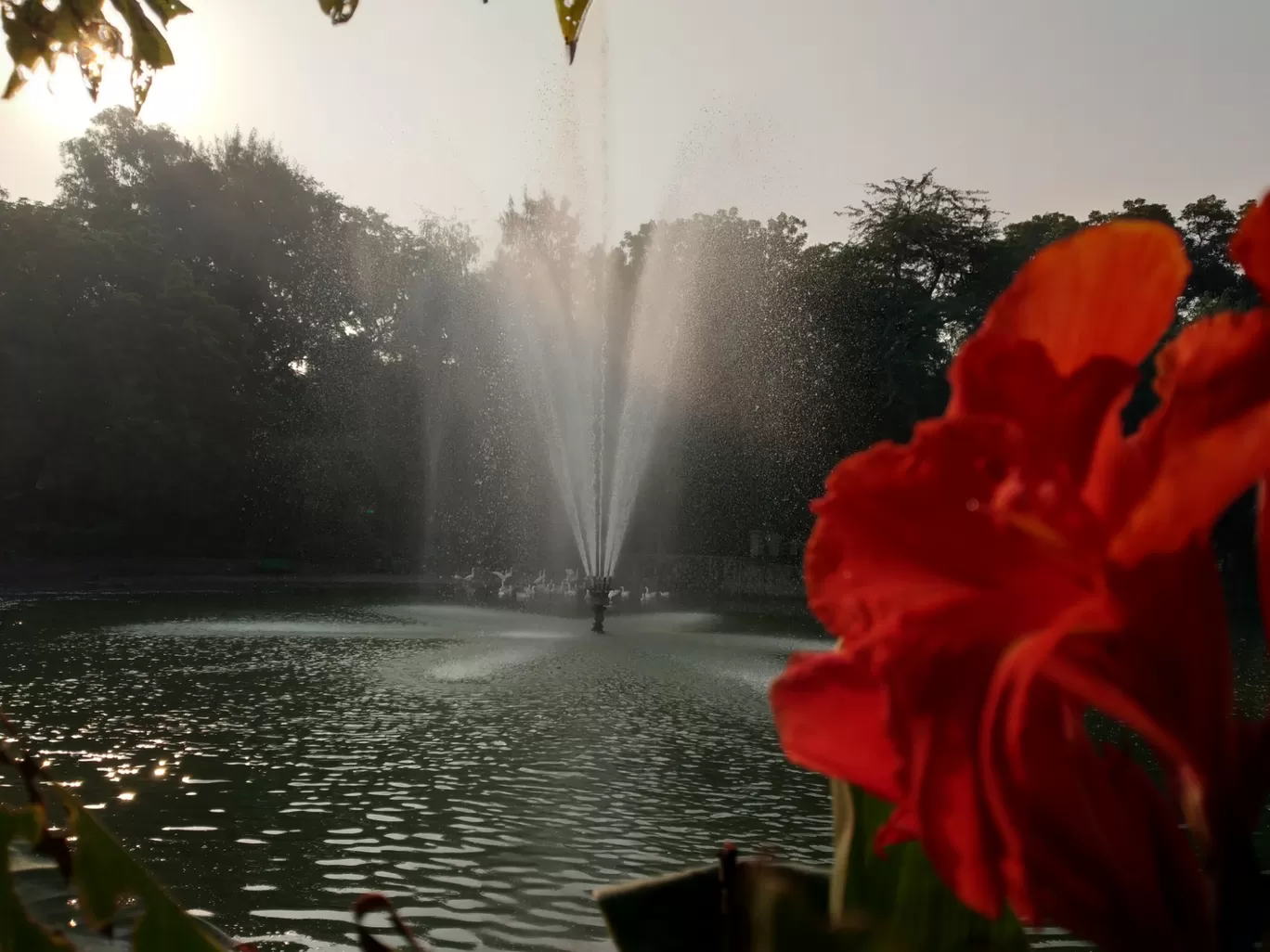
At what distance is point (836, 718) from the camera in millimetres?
249

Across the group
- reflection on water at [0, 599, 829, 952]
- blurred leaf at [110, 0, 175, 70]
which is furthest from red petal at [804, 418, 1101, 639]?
reflection on water at [0, 599, 829, 952]

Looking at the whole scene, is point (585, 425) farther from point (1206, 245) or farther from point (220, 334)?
point (1206, 245)

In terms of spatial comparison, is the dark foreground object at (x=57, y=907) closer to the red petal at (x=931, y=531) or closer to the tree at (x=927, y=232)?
the red petal at (x=931, y=531)

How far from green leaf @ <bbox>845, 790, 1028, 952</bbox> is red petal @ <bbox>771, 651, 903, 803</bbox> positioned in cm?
3

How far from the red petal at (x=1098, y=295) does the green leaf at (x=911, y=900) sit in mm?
117

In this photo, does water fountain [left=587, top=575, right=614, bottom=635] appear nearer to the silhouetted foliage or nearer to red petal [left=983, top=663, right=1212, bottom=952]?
the silhouetted foliage

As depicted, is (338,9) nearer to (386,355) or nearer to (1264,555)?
(1264,555)

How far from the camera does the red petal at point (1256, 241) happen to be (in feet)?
0.68

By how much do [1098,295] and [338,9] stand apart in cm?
78

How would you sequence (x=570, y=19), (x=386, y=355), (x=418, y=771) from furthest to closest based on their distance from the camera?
(x=386, y=355)
(x=418, y=771)
(x=570, y=19)

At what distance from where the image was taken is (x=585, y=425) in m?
22.7

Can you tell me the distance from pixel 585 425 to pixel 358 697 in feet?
42.2

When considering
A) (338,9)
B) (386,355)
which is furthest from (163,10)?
(386,355)

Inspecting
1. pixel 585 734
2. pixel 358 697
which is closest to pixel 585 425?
pixel 358 697
